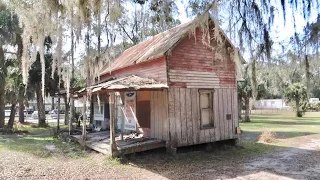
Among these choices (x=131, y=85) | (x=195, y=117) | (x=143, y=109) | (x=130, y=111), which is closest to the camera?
(x=131, y=85)

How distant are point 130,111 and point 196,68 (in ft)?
11.7

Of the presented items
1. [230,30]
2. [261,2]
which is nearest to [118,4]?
[230,30]

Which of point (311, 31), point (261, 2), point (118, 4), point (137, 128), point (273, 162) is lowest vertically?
point (273, 162)

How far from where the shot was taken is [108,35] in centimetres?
820

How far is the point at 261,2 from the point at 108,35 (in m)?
4.49

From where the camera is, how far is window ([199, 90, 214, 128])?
11.2 meters

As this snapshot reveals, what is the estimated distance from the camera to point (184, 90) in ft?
34.6

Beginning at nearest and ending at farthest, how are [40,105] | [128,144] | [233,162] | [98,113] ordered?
[233,162]
[128,144]
[98,113]
[40,105]

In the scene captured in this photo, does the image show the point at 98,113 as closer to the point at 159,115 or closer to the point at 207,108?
the point at 159,115

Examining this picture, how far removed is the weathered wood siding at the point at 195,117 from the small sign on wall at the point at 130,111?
2411mm

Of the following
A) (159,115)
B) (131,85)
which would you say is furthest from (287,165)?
(131,85)

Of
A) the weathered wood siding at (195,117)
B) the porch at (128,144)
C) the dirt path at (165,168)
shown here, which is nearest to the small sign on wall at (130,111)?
the porch at (128,144)

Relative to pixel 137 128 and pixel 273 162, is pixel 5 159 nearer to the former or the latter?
pixel 137 128

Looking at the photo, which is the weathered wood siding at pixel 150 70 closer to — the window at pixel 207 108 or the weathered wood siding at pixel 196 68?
the weathered wood siding at pixel 196 68
